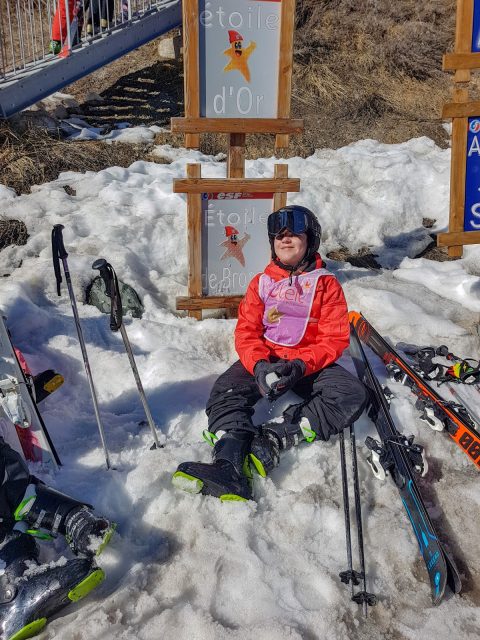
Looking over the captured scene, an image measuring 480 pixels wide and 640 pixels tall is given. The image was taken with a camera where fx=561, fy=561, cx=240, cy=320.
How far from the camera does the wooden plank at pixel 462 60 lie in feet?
14.9

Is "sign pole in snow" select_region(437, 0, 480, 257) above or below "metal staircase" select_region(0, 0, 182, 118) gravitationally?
below

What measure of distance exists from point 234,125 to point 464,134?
6.49ft

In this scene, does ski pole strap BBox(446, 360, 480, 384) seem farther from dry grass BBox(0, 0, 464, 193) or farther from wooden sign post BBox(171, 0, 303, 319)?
dry grass BBox(0, 0, 464, 193)

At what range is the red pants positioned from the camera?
10.1 m

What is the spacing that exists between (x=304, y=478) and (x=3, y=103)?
7.86 metres

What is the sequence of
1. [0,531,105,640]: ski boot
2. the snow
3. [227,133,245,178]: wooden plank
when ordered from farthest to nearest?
[227,133,245,178]: wooden plank
the snow
[0,531,105,640]: ski boot

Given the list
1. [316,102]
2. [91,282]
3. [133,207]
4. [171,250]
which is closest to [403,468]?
[91,282]

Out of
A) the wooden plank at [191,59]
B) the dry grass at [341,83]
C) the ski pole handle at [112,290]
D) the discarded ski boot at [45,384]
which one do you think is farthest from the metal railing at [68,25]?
the ski pole handle at [112,290]

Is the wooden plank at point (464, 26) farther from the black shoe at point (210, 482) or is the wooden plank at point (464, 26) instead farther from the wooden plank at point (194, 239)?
the black shoe at point (210, 482)

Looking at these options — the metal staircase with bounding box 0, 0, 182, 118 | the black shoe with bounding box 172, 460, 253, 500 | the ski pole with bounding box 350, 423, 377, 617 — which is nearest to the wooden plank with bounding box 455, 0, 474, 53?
the ski pole with bounding box 350, 423, 377, 617

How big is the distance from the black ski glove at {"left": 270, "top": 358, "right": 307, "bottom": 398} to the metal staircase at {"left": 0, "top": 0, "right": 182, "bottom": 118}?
7.14m

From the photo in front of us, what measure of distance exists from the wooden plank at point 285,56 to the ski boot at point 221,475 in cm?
317

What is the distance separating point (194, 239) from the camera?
5180mm

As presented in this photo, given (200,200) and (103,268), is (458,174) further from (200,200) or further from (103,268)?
(103,268)
